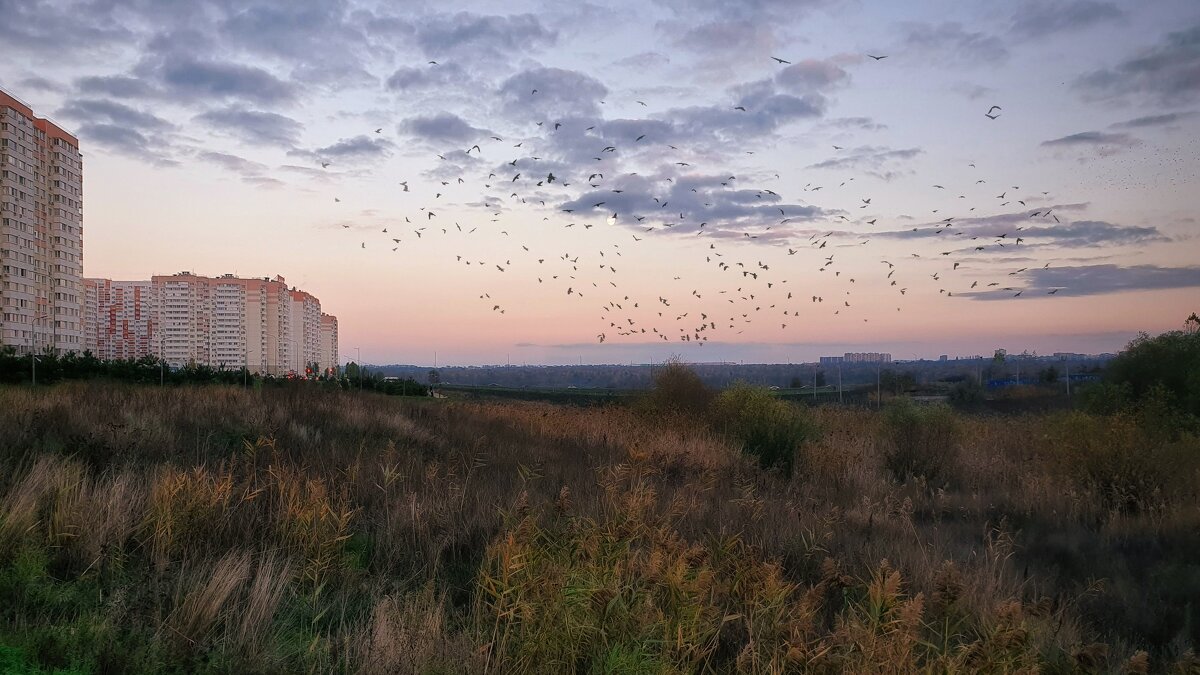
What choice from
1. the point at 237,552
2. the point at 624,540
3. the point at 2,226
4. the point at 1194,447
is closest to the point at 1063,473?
the point at 1194,447

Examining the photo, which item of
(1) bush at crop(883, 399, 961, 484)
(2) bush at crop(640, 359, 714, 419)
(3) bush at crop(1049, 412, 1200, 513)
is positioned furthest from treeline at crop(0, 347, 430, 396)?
(3) bush at crop(1049, 412, 1200, 513)

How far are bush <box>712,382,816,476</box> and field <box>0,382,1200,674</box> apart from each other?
150 centimetres

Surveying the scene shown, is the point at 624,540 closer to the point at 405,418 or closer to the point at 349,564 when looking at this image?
the point at 349,564

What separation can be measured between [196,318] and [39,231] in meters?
24.9

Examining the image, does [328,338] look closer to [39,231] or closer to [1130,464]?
[39,231]

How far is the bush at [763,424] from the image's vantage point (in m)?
14.3

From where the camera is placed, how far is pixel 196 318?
344ft

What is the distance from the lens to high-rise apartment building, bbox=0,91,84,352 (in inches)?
2800

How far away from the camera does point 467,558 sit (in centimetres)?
656

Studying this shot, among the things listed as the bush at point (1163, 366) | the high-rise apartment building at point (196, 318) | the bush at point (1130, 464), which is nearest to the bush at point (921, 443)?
the bush at point (1130, 464)

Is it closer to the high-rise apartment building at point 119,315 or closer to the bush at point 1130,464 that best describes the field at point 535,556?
the bush at point 1130,464

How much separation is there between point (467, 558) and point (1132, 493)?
951cm

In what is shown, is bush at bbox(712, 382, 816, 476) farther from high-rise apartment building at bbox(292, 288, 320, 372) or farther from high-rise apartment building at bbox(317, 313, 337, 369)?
high-rise apartment building at bbox(317, 313, 337, 369)

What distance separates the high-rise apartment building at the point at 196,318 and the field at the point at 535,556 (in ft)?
316
